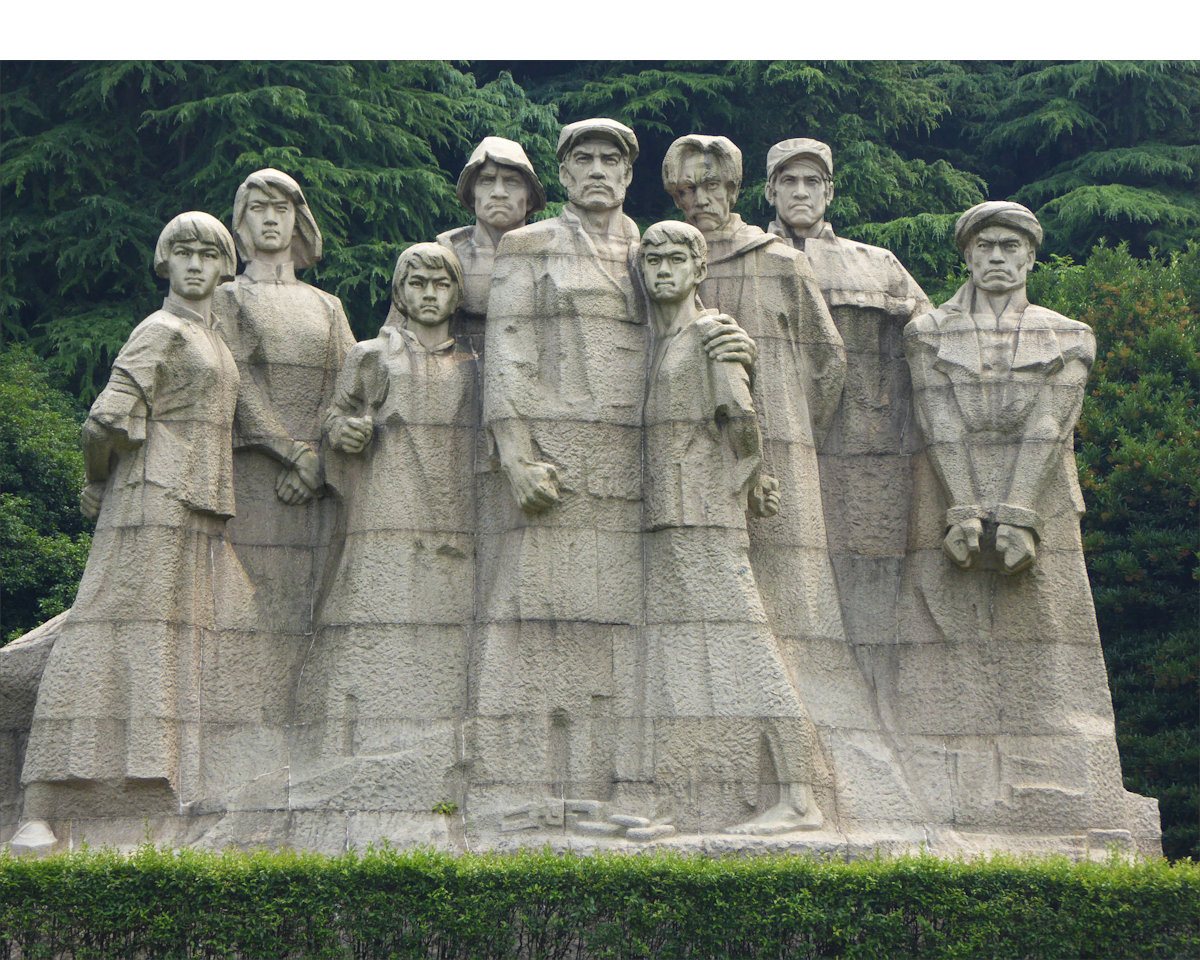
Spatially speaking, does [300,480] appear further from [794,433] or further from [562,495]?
[794,433]

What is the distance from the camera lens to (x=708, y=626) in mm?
12180

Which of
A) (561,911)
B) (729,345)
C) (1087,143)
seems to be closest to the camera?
(561,911)

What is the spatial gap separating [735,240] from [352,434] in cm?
298

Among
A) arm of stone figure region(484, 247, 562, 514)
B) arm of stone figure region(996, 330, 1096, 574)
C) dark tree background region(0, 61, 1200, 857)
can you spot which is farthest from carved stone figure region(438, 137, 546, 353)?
dark tree background region(0, 61, 1200, 857)

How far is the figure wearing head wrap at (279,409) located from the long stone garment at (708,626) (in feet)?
7.90

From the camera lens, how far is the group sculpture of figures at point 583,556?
12.1m

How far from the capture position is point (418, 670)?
40.9ft

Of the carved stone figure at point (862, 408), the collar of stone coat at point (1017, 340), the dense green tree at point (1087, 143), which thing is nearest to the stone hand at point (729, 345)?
the carved stone figure at point (862, 408)

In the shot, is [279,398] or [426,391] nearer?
[426,391]

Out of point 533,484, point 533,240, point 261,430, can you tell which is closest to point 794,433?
point 533,484

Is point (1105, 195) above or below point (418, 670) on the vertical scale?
above

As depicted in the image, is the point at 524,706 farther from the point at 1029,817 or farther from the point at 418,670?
the point at 1029,817

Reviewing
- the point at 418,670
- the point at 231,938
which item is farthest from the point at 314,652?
the point at 231,938

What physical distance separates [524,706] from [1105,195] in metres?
14.4
